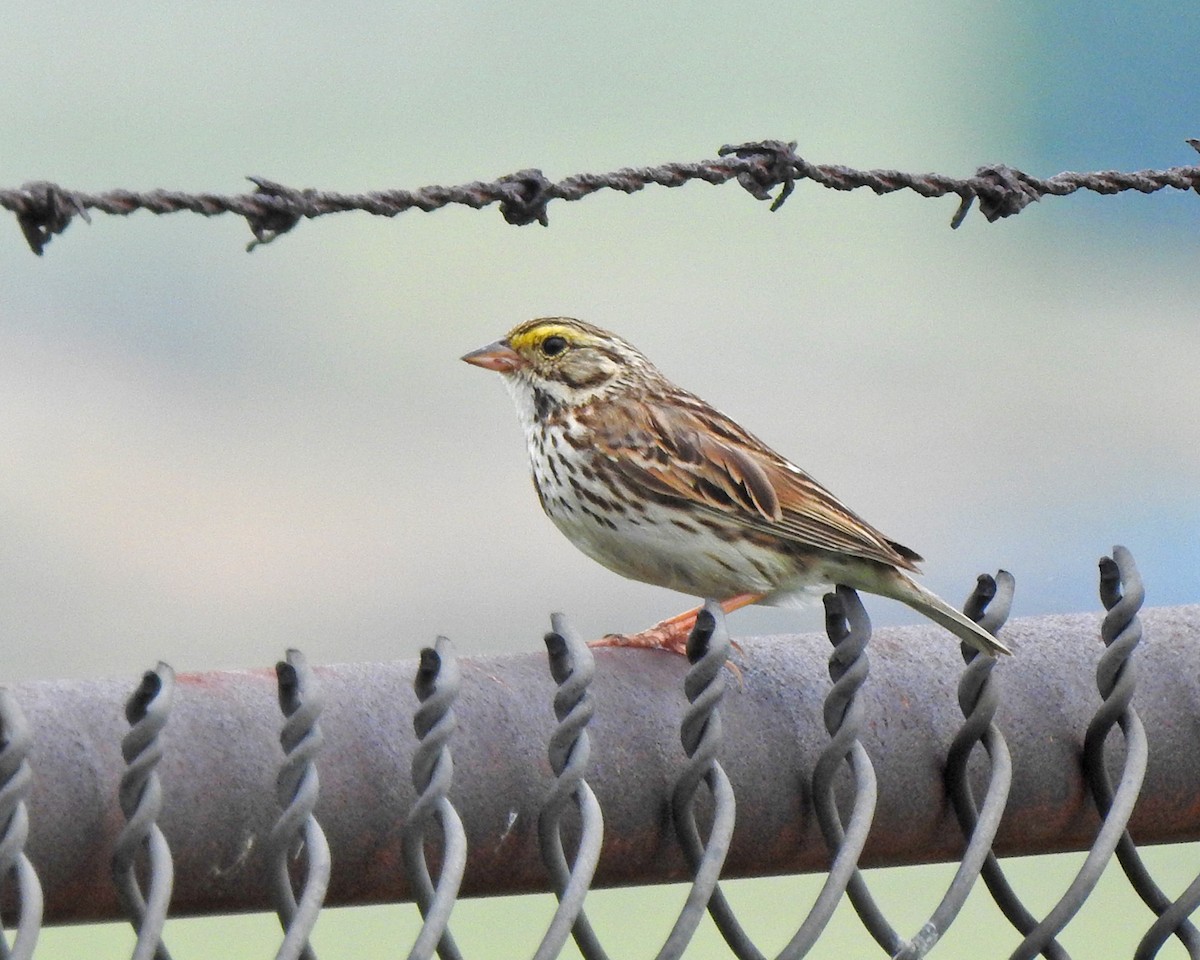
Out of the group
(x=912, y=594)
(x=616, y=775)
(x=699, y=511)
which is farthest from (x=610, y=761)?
(x=699, y=511)

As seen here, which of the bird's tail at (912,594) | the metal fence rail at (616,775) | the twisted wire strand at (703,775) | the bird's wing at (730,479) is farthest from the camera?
the bird's wing at (730,479)

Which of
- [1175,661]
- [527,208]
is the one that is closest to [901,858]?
[1175,661]

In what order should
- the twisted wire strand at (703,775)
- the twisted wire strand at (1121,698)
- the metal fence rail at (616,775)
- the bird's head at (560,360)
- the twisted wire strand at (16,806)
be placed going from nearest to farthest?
the twisted wire strand at (16,806)
the metal fence rail at (616,775)
the twisted wire strand at (703,775)
the twisted wire strand at (1121,698)
the bird's head at (560,360)

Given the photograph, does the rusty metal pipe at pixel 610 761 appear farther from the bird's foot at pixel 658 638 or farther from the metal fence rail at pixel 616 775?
the bird's foot at pixel 658 638

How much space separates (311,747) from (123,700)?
157 mm

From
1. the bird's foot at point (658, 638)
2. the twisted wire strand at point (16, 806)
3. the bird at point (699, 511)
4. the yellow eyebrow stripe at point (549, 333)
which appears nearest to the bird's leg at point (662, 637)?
the bird's foot at point (658, 638)

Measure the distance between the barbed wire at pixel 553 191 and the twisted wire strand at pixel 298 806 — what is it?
1.43ft

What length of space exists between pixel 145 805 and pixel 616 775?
473 millimetres

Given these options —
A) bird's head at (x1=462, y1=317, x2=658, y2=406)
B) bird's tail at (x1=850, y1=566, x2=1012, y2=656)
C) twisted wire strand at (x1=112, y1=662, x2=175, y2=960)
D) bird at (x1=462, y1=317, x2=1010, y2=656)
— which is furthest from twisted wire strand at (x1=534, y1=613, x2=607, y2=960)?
bird's head at (x1=462, y1=317, x2=658, y2=406)

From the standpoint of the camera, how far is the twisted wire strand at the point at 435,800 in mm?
1493

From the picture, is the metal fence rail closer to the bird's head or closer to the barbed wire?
the barbed wire

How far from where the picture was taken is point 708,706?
1.64 metres

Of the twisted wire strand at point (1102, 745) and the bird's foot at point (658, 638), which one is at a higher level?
the twisted wire strand at point (1102, 745)

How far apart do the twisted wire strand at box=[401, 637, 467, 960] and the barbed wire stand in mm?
477
